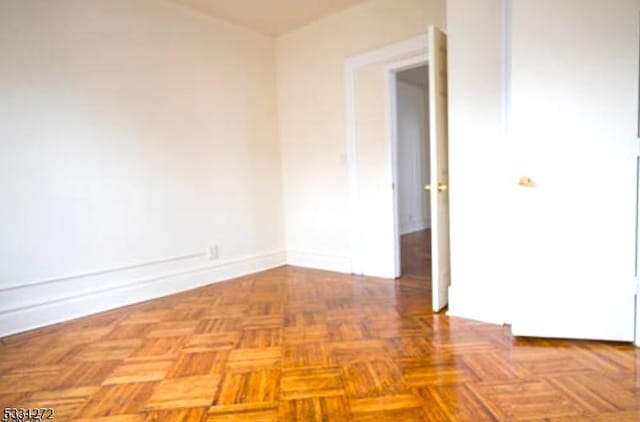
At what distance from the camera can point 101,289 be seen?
2.82 metres

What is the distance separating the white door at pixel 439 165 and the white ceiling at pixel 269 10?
1352 millimetres

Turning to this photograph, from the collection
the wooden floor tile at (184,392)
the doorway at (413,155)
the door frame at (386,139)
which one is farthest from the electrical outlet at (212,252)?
the doorway at (413,155)

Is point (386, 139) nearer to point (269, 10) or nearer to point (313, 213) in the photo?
point (313, 213)

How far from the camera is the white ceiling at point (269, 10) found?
3.27 meters

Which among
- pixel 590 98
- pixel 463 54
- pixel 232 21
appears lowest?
pixel 590 98

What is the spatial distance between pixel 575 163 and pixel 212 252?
292cm

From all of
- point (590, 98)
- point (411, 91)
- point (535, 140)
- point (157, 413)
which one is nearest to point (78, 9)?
point (157, 413)

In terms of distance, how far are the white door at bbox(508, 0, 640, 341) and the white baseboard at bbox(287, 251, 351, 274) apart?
189 cm

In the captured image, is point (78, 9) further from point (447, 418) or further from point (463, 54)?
point (447, 418)

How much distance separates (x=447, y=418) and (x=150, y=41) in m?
3.31

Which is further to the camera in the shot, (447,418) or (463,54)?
(463,54)

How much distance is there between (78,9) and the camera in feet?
8.75

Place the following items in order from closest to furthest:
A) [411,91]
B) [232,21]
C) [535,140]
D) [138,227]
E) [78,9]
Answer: [535,140] → [78,9] → [138,227] → [232,21] → [411,91]

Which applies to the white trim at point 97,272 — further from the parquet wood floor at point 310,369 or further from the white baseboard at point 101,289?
the parquet wood floor at point 310,369
